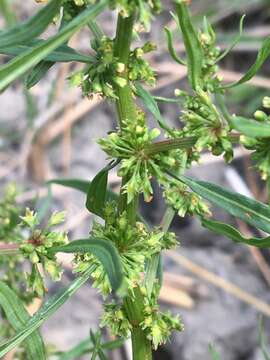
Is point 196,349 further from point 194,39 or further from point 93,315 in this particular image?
point 194,39

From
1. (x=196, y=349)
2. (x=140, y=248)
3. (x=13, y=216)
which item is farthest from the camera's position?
(x=196, y=349)

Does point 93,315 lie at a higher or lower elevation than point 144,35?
lower

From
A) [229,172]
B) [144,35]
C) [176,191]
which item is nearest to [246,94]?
[229,172]

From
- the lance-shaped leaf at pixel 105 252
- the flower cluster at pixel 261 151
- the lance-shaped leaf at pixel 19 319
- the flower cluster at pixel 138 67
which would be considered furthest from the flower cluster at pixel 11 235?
the flower cluster at pixel 261 151

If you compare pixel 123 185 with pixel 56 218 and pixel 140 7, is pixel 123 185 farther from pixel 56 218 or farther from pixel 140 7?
pixel 140 7

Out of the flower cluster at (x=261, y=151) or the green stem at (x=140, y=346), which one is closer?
the flower cluster at (x=261, y=151)

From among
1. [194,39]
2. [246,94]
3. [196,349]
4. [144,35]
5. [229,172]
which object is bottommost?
[196,349]

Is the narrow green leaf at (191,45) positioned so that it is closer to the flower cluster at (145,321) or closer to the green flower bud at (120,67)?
the green flower bud at (120,67)

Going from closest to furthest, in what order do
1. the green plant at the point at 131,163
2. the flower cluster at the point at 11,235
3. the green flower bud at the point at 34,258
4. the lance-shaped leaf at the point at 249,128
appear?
the lance-shaped leaf at the point at 249,128, the green plant at the point at 131,163, the green flower bud at the point at 34,258, the flower cluster at the point at 11,235
